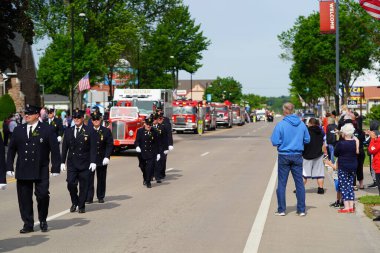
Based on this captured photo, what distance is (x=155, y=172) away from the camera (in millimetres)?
17000

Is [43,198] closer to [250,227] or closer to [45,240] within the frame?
[45,240]

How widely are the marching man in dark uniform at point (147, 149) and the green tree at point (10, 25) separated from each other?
21.9 metres

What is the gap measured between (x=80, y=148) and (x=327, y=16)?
2976 cm

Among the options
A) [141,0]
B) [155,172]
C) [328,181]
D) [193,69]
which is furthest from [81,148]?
[193,69]

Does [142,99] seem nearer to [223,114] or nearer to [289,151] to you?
[289,151]

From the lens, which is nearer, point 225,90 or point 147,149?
point 147,149

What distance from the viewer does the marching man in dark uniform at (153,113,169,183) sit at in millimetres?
16962

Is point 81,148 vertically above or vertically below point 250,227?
above

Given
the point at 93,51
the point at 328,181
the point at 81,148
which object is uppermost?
the point at 93,51

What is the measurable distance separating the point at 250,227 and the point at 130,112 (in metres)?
18.3

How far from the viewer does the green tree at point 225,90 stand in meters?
163

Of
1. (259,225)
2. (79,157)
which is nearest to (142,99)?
(79,157)

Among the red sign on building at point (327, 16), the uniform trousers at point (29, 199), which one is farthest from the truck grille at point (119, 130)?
the uniform trousers at point (29, 199)

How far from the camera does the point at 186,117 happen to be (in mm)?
55031
